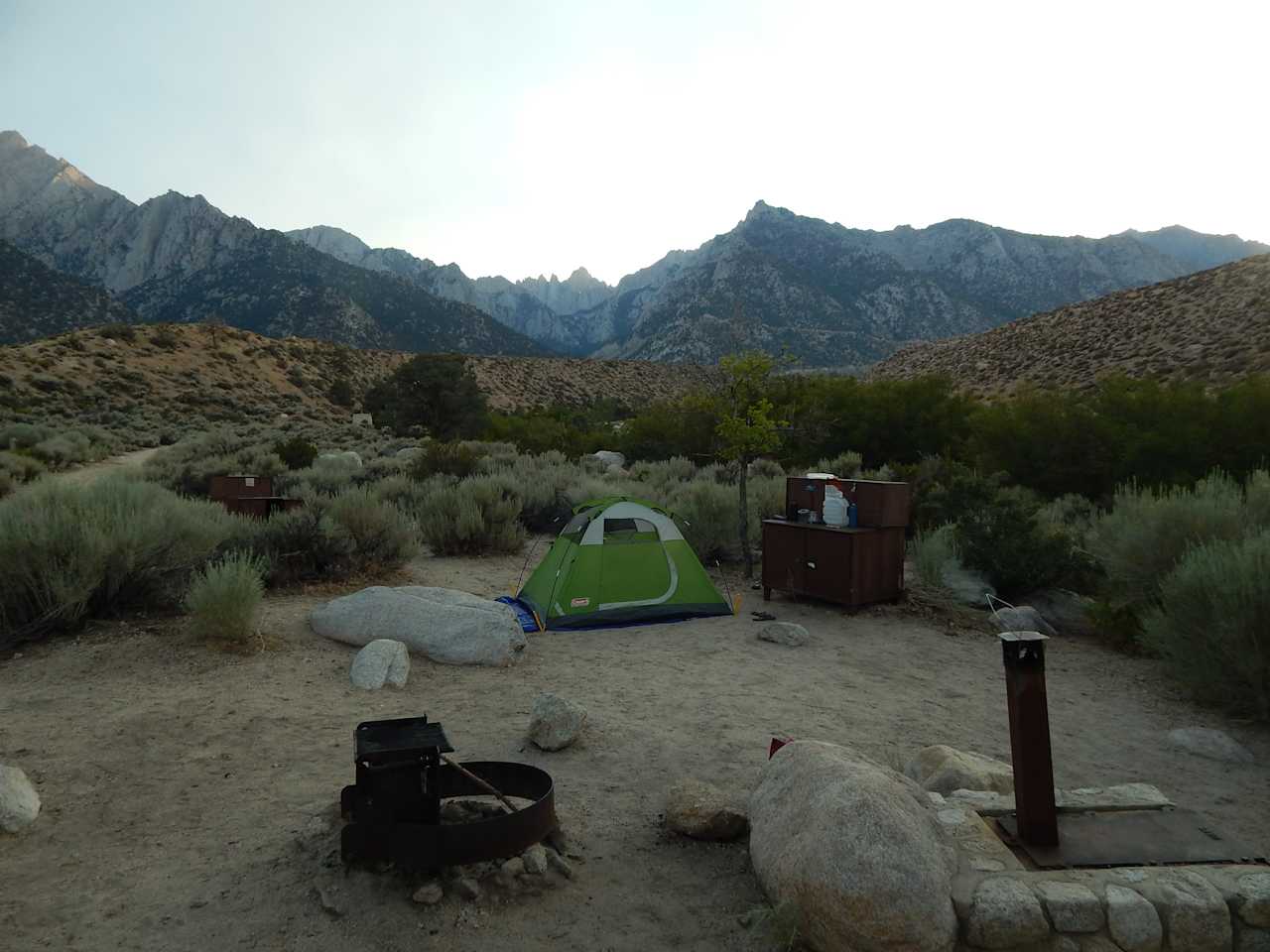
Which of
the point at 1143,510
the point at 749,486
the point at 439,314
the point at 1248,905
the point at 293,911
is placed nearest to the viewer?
the point at 1248,905

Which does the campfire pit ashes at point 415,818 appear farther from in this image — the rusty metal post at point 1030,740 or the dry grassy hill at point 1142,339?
the dry grassy hill at point 1142,339

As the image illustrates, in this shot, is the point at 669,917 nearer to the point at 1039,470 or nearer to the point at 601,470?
the point at 1039,470

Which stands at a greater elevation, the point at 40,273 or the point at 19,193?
the point at 19,193

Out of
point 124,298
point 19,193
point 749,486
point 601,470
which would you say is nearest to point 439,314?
point 124,298

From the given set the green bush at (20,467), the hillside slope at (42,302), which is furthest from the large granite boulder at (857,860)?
the hillside slope at (42,302)

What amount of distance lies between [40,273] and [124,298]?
1285cm

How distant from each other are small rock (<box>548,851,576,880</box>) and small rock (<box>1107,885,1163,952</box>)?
2094mm

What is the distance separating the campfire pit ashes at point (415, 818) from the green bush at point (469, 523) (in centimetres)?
836

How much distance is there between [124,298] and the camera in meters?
84.6

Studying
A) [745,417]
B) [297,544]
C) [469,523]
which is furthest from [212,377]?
[745,417]

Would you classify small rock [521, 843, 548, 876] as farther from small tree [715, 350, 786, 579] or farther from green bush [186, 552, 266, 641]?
small tree [715, 350, 786, 579]

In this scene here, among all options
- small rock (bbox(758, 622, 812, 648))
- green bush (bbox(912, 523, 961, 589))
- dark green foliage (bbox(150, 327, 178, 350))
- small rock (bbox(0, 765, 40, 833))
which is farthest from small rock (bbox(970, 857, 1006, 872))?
dark green foliage (bbox(150, 327, 178, 350))

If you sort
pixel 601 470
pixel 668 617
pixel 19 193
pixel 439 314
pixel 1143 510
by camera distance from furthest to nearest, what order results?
pixel 19 193 → pixel 439 314 → pixel 601 470 → pixel 668 617 → pixel 1143 510

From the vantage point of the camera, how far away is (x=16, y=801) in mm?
Result: 3732
